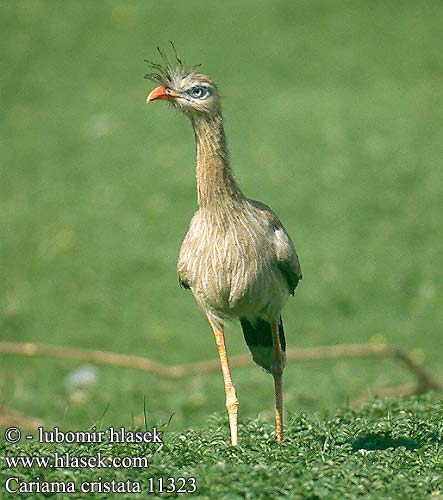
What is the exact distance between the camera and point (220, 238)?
500cm

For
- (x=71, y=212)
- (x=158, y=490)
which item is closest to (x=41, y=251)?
(x=71, y=212)

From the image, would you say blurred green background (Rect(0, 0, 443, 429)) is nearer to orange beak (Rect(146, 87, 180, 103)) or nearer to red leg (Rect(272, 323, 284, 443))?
red leg (Rect(272, 323, 284, 443))

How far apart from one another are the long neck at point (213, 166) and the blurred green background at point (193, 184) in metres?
3.37

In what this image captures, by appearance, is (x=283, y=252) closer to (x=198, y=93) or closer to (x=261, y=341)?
→ (x=261, y=341)

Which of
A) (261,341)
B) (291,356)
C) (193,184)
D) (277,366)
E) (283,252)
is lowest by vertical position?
(277,366)

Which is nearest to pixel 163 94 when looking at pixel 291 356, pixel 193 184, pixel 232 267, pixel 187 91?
pixel 187 91

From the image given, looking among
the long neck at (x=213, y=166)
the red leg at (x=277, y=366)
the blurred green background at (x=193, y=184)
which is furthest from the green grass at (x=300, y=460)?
the blurred green background at (x=193, y=184)

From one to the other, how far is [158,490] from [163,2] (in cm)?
1722

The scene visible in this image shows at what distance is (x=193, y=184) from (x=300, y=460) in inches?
382

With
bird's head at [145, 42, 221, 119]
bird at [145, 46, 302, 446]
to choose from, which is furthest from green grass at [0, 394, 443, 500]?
bird's head at [145, 42, 221, 119]

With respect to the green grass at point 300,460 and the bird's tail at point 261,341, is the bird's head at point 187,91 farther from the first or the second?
the green grass at point 300,460

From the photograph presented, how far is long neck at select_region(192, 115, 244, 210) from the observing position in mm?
4980

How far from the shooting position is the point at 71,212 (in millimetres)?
13922

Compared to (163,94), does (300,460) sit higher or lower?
lower
